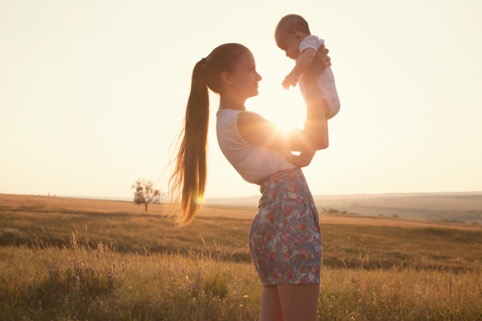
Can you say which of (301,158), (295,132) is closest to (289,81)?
(295,132)

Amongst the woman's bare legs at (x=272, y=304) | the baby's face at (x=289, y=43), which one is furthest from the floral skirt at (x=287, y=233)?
the baby's face at (x=289, y=43)

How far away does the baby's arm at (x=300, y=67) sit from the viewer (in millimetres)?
3055

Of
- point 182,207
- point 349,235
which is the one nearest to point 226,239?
point 349,235

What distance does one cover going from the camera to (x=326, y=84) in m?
3.05

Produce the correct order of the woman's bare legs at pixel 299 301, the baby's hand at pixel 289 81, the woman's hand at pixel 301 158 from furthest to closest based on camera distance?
the baby's hand at pixel 289 81 < the woman's hand at pixel 301 158 < the woman's bare legs at pixel 299 301

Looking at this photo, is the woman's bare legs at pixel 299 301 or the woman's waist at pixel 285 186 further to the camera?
the woman's waist at pixel 285 186

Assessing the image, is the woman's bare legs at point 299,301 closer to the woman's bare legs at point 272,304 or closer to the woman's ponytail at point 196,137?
the woman's bare legs at point 272,304

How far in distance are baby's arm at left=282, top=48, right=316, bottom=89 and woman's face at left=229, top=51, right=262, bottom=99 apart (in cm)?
18

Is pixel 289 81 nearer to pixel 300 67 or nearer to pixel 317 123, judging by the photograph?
pixel 300 67

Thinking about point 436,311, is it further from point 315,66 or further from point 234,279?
point 315,66

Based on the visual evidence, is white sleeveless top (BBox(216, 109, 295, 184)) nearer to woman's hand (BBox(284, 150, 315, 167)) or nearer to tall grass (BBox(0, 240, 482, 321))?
woman's hand (BBox(284, 150, 315, 167))

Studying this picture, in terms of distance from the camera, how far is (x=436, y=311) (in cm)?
616

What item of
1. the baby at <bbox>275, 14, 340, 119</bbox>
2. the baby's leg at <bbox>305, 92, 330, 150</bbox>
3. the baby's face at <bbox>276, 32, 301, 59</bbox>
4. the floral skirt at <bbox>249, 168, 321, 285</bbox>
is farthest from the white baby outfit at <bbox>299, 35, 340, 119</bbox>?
the floral skirt at <bbox>249, 168, 321, 285</bbox>

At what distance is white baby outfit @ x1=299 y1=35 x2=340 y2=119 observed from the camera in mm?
2967
